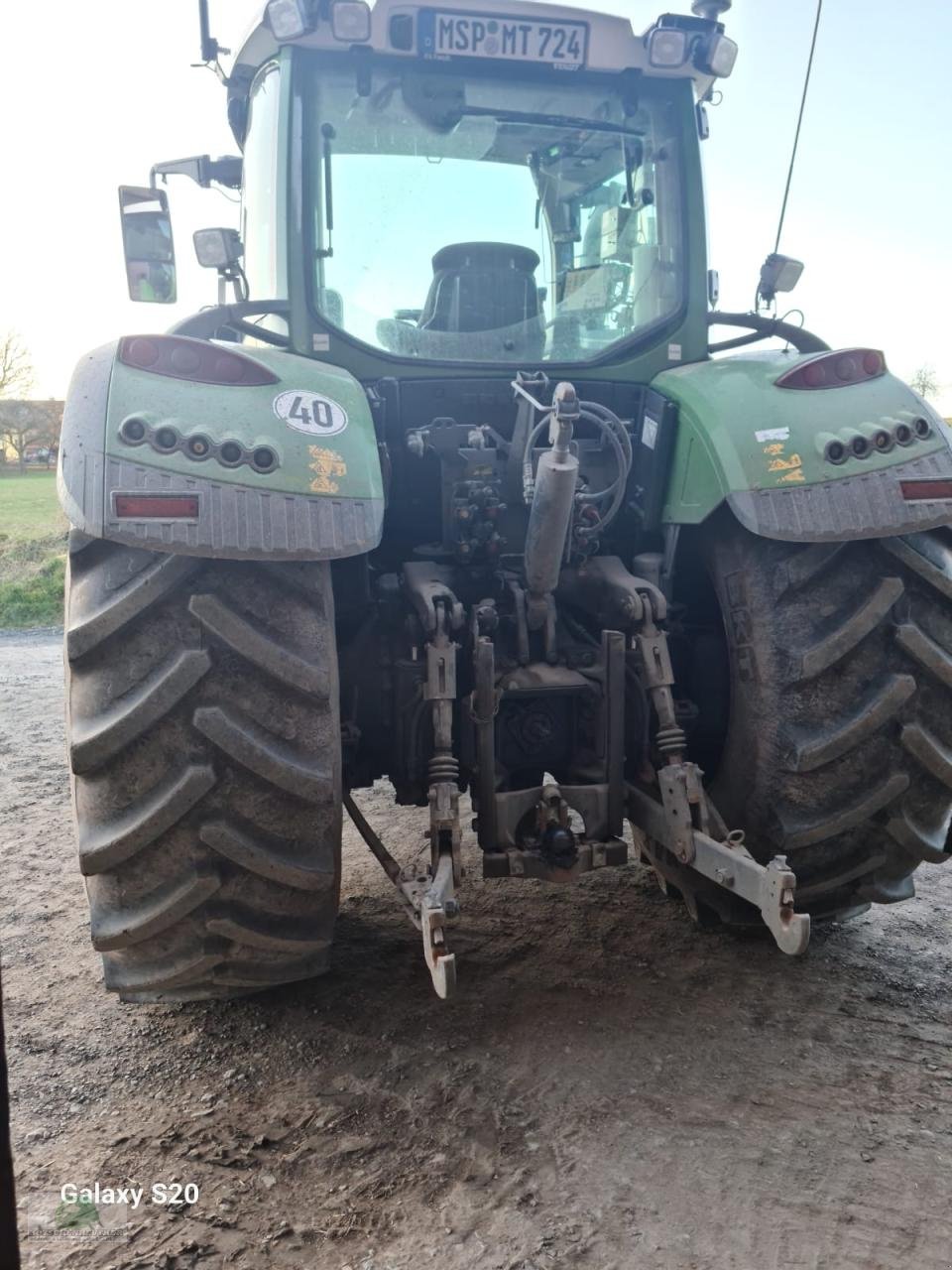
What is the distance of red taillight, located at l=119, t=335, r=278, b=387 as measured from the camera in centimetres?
235

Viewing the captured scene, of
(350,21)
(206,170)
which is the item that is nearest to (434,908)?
(350,21)

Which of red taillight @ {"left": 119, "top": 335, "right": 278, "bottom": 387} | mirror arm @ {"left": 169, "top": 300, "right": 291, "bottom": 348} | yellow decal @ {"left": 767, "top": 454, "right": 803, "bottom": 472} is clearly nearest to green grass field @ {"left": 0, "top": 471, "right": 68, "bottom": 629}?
mirror arm @ {"left": 169, "top": 300, "right": 291, "bottom": 348}

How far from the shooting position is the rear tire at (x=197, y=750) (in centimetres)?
221

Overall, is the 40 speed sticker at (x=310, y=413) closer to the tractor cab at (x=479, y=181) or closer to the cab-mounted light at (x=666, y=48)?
the tractor cab at (x=479, y=181)

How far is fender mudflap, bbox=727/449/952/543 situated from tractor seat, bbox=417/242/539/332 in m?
1.02

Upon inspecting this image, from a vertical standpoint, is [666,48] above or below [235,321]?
above

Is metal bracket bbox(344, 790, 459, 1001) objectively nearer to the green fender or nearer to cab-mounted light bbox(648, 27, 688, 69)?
the green fender

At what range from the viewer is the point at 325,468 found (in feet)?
7.60

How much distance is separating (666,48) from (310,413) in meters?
1.70

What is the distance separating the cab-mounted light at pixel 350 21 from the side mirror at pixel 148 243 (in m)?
0.83

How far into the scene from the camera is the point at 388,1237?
1.96 m

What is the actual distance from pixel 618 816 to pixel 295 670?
99 cm

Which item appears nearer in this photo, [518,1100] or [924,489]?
[518,1100]

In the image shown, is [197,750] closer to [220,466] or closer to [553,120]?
[220,466]
